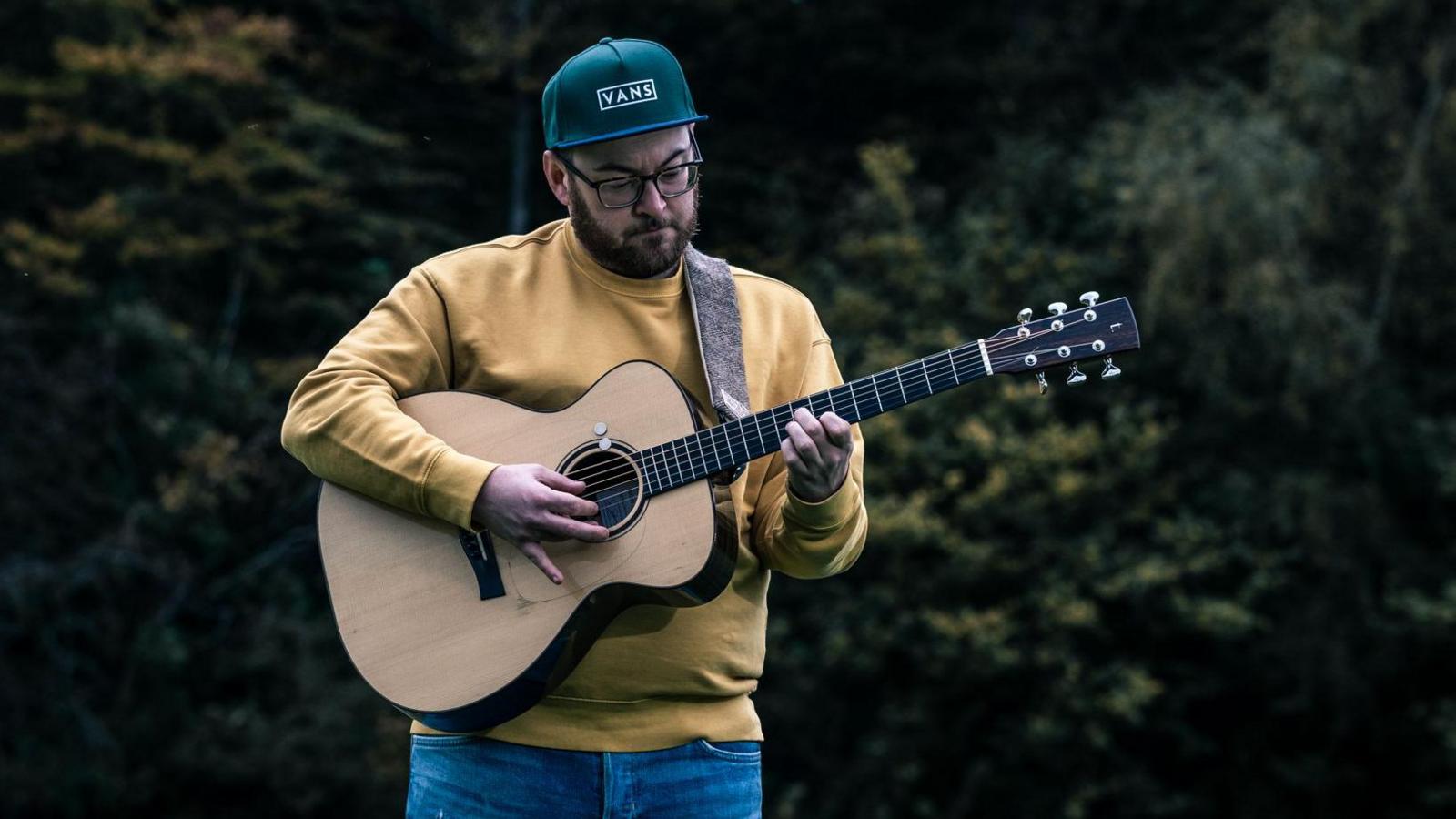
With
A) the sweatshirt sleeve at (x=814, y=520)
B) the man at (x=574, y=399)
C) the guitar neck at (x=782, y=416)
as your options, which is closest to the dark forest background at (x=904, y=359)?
the sweatshirt sleeve at (x=814, y=520)

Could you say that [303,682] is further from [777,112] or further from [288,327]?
[777,112]

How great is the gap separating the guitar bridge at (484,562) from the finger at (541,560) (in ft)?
0.31

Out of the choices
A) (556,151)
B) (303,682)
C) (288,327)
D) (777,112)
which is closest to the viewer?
(556,151)

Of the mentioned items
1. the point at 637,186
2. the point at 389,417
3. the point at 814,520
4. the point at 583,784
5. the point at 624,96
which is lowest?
the point at 583,784

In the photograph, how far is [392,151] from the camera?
49.6ft

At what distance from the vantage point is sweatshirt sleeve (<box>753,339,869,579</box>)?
9.35ft

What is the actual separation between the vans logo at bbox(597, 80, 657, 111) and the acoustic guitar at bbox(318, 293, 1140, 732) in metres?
0.49

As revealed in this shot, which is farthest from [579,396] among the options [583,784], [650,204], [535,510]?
[583,784]

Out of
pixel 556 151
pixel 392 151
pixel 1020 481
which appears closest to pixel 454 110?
pixel 392 151

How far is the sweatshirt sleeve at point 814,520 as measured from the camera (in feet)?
9.35

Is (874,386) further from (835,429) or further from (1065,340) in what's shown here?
(1065,340)

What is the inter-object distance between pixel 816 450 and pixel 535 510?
0.52 metres

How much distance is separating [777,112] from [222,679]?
767 centimetres

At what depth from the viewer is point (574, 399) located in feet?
9.93
